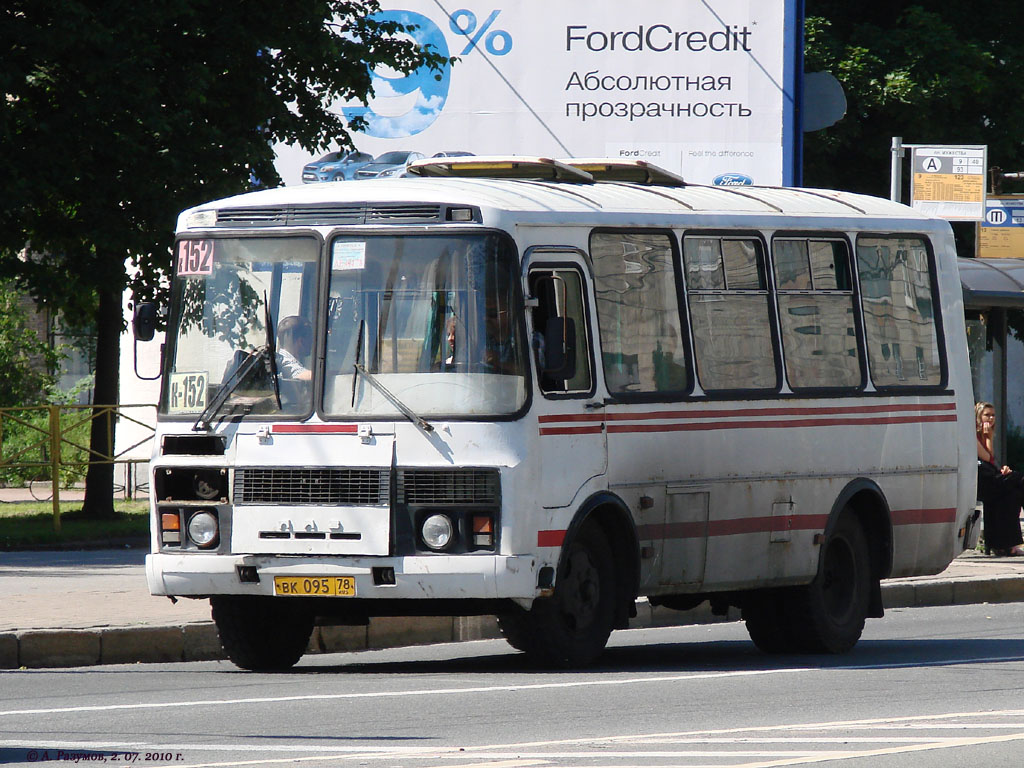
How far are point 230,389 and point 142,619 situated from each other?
8.04ft

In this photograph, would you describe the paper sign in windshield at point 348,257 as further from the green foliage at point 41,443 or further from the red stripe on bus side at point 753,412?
the green foliage at point 41,443

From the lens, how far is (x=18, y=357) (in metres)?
37.2

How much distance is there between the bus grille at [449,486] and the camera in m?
11.0

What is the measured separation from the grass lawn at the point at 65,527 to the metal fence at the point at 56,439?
0.40 m

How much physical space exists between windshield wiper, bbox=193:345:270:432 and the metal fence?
12.8 metres

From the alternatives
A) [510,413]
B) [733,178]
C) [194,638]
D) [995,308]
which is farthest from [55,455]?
[510,413]

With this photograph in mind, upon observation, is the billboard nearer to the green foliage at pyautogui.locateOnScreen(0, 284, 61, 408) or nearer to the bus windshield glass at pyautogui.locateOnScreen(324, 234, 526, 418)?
the green foliage at pyautogui.locateOnScreen(0, 284, 61, 408)

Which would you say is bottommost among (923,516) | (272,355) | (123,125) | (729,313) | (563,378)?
(923,516)

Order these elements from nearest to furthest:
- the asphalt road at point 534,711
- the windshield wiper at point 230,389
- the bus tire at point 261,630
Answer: the asphalt road at point 534,711 → the windshield wiper at point 230,389 → the bus tire at point 261,630

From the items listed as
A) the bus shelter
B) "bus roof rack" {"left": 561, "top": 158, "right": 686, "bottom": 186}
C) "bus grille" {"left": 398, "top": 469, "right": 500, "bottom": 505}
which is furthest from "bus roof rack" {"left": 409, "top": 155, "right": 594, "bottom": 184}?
the bus shelter

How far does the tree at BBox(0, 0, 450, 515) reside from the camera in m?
23.2

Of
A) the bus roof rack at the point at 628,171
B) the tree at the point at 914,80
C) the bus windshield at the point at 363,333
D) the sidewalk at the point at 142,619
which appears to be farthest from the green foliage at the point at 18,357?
the bus windshield at the point at 363,333

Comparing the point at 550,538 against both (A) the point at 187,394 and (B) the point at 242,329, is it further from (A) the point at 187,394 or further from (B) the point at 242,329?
(A) the point at 187,394

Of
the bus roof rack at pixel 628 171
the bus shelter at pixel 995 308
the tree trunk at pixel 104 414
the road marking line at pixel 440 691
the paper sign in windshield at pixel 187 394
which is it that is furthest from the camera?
the tree trunk at pixel 104 414
